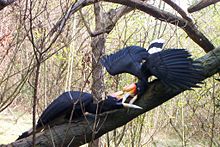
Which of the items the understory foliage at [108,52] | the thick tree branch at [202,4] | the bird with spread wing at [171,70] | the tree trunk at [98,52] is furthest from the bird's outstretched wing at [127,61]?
the tree trunk at [98,52]

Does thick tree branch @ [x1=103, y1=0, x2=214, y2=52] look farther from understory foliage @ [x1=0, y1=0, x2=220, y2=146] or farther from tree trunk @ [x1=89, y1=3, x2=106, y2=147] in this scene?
tree trunk @ [x1=89, y1=3, x2=106, y2=147]

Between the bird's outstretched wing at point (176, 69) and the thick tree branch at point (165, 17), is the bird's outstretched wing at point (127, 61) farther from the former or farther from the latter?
the thick tree branch at point (165, 17)

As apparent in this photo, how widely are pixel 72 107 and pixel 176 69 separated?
399mm

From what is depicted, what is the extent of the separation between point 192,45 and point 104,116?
2.48m

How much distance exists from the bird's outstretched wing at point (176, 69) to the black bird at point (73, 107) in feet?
0.50

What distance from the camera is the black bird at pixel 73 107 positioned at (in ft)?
4.28

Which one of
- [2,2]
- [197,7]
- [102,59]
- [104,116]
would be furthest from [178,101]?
[2,2]

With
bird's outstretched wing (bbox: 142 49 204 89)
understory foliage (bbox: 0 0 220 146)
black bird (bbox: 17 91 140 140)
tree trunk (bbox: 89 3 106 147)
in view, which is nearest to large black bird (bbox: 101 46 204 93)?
bird's outstretched wing (bbox: 142 49 204 89)

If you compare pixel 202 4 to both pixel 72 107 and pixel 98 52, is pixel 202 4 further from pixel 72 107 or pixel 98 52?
pixel 72 107

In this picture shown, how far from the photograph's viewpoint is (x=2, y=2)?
3.59 feet

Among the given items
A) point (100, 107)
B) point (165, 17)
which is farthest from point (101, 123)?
point (165, 17)

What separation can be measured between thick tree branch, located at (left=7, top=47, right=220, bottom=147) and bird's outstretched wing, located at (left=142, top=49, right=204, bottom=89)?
0.05 meters

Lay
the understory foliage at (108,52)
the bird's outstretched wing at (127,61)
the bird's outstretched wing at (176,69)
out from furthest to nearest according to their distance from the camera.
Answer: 1. the understory foliage at (108,52)
2. the bird's outstretched wing at (127,61)
3. the bird's outstretched wing at (176,69)

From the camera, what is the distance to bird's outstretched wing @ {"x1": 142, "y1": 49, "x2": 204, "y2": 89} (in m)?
1.25
